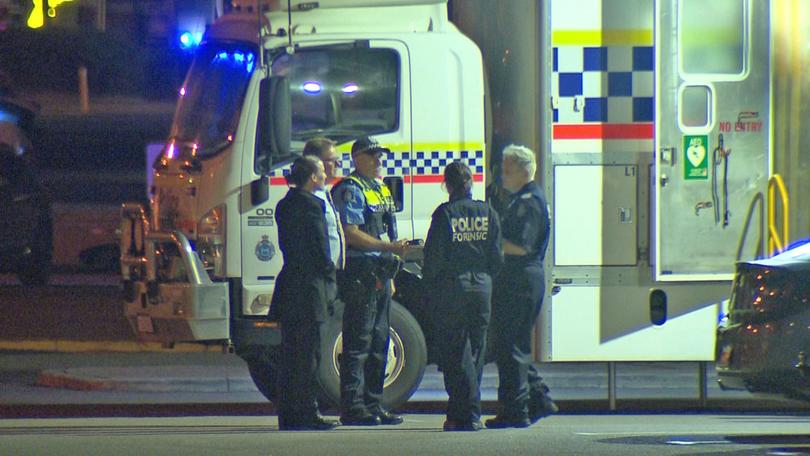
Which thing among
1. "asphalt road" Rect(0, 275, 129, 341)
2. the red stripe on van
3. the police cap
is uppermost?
the red stripe on van

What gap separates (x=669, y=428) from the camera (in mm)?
9383

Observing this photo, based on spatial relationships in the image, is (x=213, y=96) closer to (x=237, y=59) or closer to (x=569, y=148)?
(x=237, y=59)

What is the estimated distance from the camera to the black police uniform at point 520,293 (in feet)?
30.1

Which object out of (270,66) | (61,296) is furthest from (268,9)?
(61,296)

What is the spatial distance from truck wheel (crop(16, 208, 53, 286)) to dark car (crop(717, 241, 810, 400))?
12.8 metres

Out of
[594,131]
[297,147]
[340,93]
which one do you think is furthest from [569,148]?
[297,147]

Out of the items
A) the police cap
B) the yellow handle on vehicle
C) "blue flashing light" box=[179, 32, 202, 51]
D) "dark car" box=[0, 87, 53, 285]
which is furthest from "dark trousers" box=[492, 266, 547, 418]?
"dark car" box=[0, 87, 53, 285]

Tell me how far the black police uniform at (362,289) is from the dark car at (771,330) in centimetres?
210

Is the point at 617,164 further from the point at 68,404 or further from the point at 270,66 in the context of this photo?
the point at 68,404

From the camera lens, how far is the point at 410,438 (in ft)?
28.7

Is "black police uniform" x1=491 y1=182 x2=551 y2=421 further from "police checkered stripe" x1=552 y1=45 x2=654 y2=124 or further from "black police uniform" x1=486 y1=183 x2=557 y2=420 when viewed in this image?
"police checkered stripe" x1=552 y1=45 x2=654 y2=124

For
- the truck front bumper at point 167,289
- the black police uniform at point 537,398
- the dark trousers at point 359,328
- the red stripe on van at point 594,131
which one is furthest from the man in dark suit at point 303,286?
the red stripe on van at point 594,131

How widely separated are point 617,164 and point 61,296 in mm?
10572

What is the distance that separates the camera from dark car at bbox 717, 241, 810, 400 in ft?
25.5
